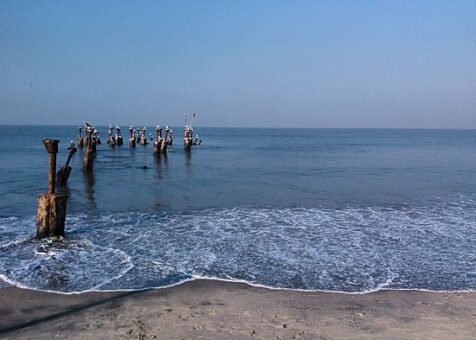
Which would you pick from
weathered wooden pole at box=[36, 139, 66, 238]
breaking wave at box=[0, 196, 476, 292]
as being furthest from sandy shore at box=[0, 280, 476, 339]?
weathered wooden pole at box=[36, 139, 66, 238]

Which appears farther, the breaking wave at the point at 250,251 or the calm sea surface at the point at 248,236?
the calm sea surface at the point at 248,236

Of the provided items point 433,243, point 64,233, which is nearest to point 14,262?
point 64,233

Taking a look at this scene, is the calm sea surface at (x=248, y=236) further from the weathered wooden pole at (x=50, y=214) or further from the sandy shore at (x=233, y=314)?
the sandy shore at (x=233, y=314)

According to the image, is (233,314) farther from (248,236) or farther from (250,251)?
(248,236)

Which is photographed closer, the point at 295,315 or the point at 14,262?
the point at 295,315

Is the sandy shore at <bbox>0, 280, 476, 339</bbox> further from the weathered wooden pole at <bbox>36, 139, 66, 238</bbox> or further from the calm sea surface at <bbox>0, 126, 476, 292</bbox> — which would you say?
the weathered wooden pole at <bbox>36, 139, 66, 238</bbox>

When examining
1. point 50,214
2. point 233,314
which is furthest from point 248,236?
point 233,314

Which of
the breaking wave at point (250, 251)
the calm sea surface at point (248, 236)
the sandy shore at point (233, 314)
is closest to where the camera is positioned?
the sandy shore at point (233, 314)

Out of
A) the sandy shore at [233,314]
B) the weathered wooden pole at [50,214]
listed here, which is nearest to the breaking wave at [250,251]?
the weathered wooden pole at [50,214]

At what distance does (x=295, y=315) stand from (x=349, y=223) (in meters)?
8.20

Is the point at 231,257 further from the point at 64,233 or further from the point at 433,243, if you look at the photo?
the point at 433,243

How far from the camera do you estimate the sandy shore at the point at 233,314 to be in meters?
6.67

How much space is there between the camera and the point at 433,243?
1263 cm

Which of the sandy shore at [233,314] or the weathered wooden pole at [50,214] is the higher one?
the weathered wooden pole at [50,214]
